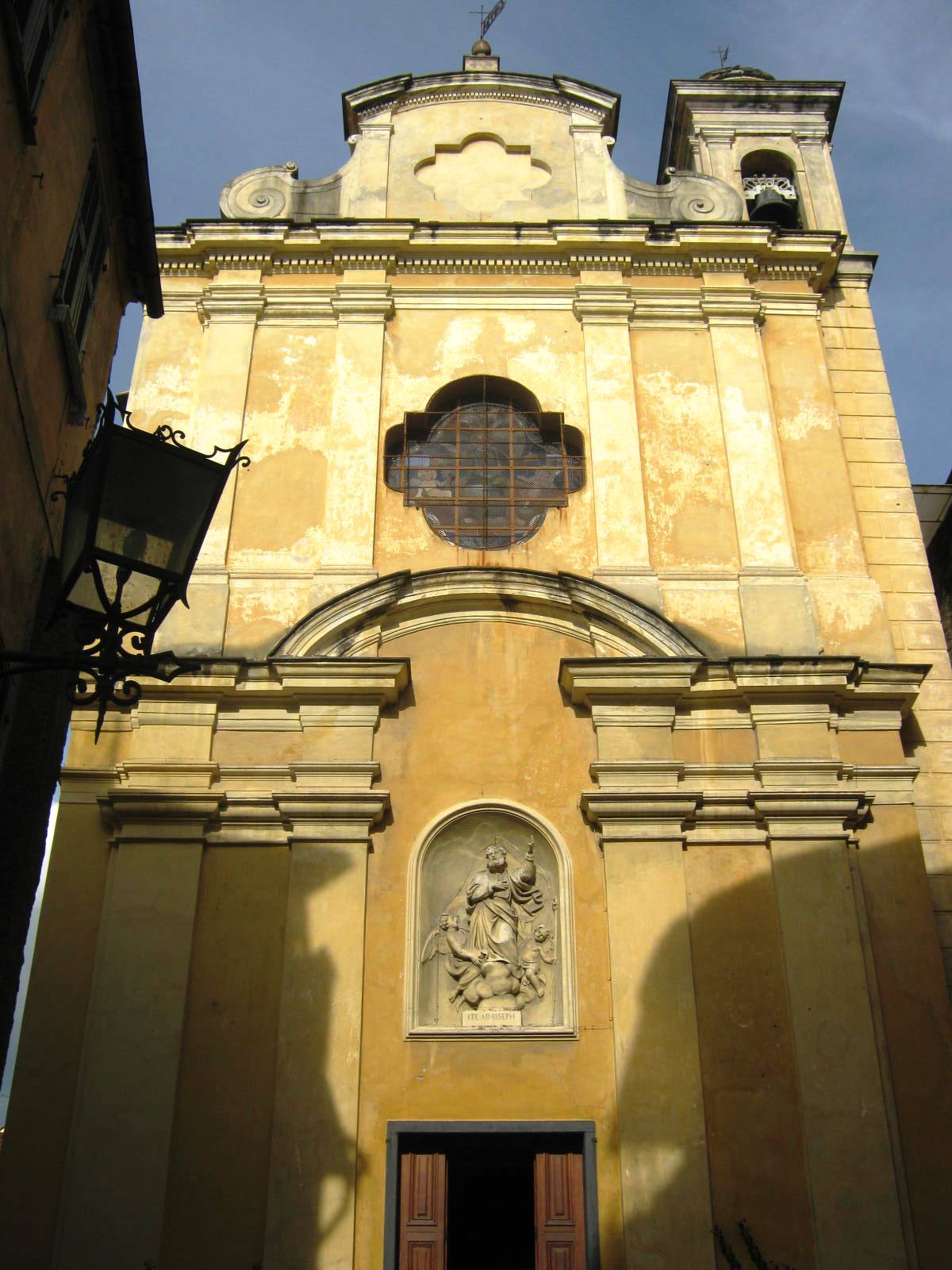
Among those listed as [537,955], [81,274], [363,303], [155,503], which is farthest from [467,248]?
[155,503]

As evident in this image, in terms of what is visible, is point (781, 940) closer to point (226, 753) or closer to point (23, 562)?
point (226, 753)

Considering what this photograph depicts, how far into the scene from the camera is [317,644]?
10312 millimetres

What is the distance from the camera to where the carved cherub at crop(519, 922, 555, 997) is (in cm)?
925

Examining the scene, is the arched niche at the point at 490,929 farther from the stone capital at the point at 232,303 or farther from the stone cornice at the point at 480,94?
the stone cornice at the point at 480,94

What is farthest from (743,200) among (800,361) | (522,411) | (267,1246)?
(267,1246)

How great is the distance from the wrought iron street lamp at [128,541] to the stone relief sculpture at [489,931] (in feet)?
15.5

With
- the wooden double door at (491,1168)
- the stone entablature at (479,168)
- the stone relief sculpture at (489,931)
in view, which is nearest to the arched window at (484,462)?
the stone entablature at (479,168)

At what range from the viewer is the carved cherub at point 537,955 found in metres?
9.25

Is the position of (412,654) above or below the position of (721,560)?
below

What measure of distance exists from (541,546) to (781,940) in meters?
3.79

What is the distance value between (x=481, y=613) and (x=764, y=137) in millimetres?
7543

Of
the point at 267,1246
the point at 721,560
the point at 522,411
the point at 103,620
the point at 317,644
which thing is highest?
the point at 522,411

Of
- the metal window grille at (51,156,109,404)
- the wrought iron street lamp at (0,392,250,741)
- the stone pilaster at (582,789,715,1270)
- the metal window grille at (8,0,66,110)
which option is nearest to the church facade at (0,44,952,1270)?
the stone pilaster at (582,789,715,1270)

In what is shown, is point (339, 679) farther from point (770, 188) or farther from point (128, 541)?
point (770, 188)
